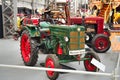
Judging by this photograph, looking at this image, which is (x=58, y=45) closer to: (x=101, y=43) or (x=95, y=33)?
(x=101, y=43)

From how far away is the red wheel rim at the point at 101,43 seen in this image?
8.84m

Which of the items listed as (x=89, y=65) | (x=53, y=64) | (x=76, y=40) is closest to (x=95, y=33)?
(x=89, y=65)

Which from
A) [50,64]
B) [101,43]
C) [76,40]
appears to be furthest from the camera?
[101,43]

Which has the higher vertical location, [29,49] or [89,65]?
[29,49]

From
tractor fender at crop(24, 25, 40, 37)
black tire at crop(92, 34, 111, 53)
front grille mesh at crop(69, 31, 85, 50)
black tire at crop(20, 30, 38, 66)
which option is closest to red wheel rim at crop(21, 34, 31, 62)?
black tire at crop(20, 30, 38, 66)

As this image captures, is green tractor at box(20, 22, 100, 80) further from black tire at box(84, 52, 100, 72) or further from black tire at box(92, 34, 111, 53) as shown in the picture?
black tire at box(92, 34, 111, 53)

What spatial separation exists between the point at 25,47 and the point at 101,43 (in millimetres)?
2854

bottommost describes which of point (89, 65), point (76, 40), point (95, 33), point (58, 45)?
point (89, 65)

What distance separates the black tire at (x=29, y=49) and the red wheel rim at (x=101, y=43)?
2659mm

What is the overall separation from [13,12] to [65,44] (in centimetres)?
816

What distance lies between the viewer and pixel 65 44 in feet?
18.4

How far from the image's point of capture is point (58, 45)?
19.3ft

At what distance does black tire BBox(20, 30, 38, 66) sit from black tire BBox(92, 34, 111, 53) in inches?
100

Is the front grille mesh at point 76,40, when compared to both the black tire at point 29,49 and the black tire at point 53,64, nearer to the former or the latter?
the black tire at point 53,64
